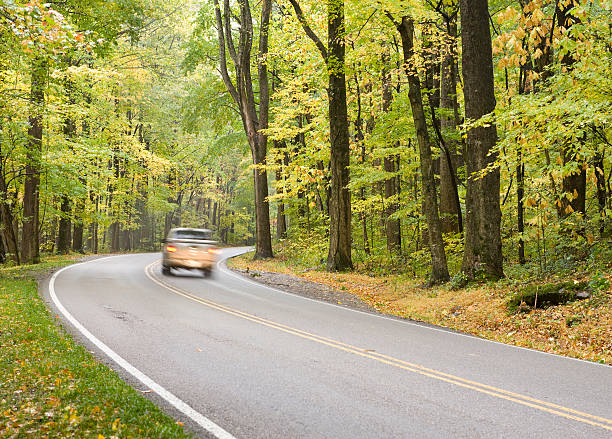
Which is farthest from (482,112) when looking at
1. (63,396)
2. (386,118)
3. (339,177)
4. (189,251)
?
(63,396)

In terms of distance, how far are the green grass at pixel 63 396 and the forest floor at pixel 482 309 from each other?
7288 millimetres

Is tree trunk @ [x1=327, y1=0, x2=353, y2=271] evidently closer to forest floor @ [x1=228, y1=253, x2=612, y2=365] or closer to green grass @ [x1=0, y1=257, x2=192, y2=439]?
forest floor @ [x1=228, y1=253, x2=612, y2=365]

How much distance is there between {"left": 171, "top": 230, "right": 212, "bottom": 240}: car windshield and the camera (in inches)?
704

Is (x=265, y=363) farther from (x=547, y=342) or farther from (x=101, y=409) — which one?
(x=547, y=342)

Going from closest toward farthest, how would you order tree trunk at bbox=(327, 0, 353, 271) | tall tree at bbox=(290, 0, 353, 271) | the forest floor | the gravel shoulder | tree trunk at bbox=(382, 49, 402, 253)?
the forest floor
the gravel shoulder
tall tree at bbox=(290, 0, 353, 271)
tree trunk at bbox=(327, 0, 353, 271)
tree trunk at bbox=(382, 49, 402, 253)

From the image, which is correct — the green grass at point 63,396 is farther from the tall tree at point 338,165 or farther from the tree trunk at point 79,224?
the tree trunk at point 79,224

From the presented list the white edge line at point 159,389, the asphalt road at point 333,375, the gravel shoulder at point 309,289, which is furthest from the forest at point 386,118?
the white edge line at point 159,389

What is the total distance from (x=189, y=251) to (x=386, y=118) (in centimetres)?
926

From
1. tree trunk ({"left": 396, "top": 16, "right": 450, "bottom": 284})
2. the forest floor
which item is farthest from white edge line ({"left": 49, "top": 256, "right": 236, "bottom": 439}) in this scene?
tree trunk ({"left": 396, "top": 16, "right": 450, "bottom": 284})

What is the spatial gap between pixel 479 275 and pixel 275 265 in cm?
1162

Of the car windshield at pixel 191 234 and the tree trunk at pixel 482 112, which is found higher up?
the tree trunk at pixel 482 112

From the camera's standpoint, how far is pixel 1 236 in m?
22.8

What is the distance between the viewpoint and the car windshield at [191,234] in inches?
704

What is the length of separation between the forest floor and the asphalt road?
103cm
